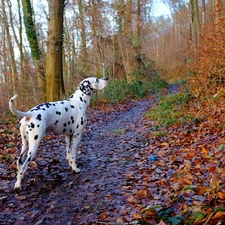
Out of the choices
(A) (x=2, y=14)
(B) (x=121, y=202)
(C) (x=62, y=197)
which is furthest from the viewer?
(A) (x=2, y=14)

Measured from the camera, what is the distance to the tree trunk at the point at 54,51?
38.8 ft

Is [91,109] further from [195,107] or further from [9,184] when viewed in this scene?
[9,184]

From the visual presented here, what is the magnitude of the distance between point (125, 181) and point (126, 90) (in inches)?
610

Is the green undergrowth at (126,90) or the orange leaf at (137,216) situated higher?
the green undergrowth at (126,90)

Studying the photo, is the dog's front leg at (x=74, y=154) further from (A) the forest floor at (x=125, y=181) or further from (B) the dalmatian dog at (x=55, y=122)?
Result: (A) the forest floor at (x=125, y=181)

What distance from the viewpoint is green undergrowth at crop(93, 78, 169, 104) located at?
679 inches

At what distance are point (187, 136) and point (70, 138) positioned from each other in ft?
10.4

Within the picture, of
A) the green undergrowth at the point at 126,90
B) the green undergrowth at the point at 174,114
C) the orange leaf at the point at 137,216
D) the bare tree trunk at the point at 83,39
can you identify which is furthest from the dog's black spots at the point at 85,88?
the bare tree trunk at the point at 83,39

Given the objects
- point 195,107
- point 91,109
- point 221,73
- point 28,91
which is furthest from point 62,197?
point 28,91

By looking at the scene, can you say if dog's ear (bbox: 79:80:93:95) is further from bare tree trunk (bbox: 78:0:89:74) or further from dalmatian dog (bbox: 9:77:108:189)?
bare tree trunk (bbox: 78:0:89:74)

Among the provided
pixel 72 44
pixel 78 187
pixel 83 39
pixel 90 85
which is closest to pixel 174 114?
pixel 90 85

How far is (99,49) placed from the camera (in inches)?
727

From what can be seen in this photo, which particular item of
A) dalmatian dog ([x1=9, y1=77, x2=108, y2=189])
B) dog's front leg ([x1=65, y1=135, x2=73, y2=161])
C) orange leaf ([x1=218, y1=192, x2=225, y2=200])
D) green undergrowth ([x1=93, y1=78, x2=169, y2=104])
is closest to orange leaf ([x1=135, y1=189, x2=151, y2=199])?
orange leaf ([x1=218, y1=192, x2=225, y2=200])

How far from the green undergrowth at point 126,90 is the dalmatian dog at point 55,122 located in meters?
9.55
